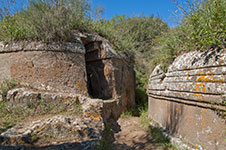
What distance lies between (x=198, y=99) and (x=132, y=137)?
2273 millimetres

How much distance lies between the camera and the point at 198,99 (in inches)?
114

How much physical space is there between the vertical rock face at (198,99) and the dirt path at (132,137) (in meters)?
0.59

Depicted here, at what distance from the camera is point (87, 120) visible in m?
3.58

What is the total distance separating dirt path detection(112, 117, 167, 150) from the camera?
12.9 feet

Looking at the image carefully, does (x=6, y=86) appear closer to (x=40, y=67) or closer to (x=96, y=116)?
(x=40, y=67)

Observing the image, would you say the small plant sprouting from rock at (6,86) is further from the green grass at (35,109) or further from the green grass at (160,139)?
the green grass at (160,139)

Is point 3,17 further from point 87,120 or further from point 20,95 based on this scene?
point 87,120

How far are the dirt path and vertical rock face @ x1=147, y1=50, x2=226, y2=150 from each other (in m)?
0.59

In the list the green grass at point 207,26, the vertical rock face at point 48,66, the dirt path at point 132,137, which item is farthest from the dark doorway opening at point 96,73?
the green grass at point 207,26

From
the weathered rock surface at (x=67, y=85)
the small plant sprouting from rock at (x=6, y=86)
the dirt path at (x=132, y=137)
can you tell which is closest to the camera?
the weathered rock surface at (x=67, y=85)

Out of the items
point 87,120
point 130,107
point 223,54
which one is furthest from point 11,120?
point 130,107

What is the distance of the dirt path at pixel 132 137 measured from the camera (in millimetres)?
3934

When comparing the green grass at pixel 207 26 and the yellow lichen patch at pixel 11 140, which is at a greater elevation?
the green grass at pixel 207 26

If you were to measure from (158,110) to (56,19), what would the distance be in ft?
12.8
